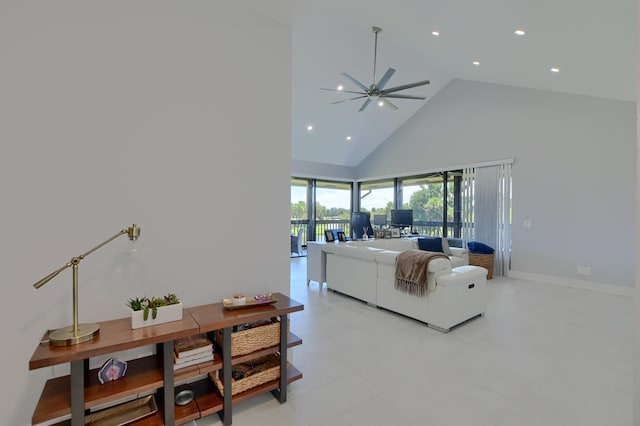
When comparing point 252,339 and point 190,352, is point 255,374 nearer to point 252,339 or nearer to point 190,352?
point 252,339

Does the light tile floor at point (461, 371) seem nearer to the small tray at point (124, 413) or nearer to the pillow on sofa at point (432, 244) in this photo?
the small tray at point (124, 413)

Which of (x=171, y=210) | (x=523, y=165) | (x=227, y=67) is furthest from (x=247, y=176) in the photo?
(x=523, y=165)

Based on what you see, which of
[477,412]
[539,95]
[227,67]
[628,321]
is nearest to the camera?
[477,412]

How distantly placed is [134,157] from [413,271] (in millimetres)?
2803

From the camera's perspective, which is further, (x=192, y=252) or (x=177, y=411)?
(x=192, y=252)

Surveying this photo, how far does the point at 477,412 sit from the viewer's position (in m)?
1.88

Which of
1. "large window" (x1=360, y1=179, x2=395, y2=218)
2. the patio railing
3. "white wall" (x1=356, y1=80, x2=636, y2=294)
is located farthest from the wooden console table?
"large window" (x1=360, y1=179, x2=395, y2=218)

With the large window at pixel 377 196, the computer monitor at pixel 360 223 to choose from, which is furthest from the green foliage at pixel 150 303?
the large window at pixel 377 196

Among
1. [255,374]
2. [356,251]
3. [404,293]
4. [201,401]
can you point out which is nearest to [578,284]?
[404,293]

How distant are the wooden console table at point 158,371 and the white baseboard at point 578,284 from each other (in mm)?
5193

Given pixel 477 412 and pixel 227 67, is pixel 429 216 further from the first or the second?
pixel 227 67

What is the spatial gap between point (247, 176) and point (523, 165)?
5496 mm

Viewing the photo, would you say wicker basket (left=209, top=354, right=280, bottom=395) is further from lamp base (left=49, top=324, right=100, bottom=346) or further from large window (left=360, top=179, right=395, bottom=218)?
large window (left=360, top=179, right=395, bottom=218)

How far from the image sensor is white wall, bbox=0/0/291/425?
4.98 feet
